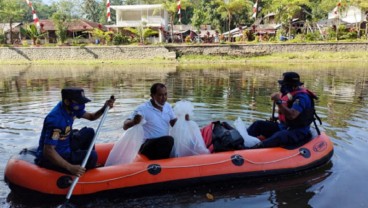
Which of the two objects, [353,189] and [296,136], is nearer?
[353,189]

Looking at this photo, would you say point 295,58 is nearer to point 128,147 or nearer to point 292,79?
point 292,79

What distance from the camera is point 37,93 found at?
14742mm

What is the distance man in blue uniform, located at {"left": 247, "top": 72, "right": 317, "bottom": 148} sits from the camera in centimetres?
558

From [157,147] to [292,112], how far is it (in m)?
2.08

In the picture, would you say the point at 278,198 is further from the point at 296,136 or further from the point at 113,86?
the point at 113,86

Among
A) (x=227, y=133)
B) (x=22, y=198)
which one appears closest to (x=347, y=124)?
(x=227, y=133)

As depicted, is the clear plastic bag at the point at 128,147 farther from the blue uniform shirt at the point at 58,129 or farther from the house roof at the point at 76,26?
the house roof at the point at 76,26

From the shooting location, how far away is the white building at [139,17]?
41.6 metres

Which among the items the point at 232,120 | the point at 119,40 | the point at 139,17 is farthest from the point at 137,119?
the point at 139,17

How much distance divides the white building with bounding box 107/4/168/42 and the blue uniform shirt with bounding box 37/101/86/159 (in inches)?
1472

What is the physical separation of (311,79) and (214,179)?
14.1 meters

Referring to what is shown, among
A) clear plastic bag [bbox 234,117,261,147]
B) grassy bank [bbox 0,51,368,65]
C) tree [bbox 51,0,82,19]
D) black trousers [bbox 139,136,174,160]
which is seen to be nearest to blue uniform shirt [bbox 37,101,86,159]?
black trousers [bbox 139,136,174,160]

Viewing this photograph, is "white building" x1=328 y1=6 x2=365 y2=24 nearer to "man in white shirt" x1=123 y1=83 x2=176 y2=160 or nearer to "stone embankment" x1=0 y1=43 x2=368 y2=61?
"stone embankment" x1=0 y1=43 x2=368 y2=61

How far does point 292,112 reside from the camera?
18.2 feet
